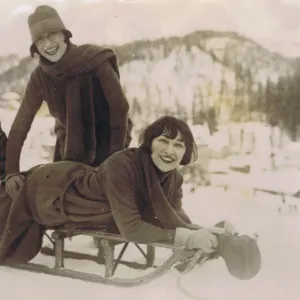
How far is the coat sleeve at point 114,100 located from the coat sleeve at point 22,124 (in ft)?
0.47

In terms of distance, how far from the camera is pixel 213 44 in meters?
1.17

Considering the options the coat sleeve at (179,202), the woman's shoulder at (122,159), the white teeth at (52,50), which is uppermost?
the white teeth at (52,50)

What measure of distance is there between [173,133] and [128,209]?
165 mm

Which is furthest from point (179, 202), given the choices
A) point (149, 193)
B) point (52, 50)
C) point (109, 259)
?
point (52, 50)

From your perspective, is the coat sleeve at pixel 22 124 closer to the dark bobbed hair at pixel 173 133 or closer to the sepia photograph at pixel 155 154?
the sepia photograph at pixel 155 154

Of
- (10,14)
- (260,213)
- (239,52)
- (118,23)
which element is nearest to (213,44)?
(239,52)

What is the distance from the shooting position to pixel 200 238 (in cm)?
112

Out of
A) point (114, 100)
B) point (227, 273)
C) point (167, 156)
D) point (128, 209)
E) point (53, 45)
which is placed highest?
point (53, 45)

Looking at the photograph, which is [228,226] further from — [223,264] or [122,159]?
[122,159]

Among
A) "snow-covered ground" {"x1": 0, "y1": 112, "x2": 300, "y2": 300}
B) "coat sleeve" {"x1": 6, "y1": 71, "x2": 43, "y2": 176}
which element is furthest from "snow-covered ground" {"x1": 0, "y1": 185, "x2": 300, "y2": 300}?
"coat sleeve" {"x1": 6, "y1": 71, "x2": 43, "y2": 176}

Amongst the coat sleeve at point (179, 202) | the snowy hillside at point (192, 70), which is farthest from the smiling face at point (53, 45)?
the coat sleeve at point (179, 202)

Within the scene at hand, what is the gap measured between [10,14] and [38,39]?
0.37 feet

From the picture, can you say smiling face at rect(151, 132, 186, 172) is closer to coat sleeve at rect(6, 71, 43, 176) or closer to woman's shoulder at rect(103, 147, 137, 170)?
woman's shoulder at rect(103, 147, 137, 170)

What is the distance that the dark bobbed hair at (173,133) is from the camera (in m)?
1.16
